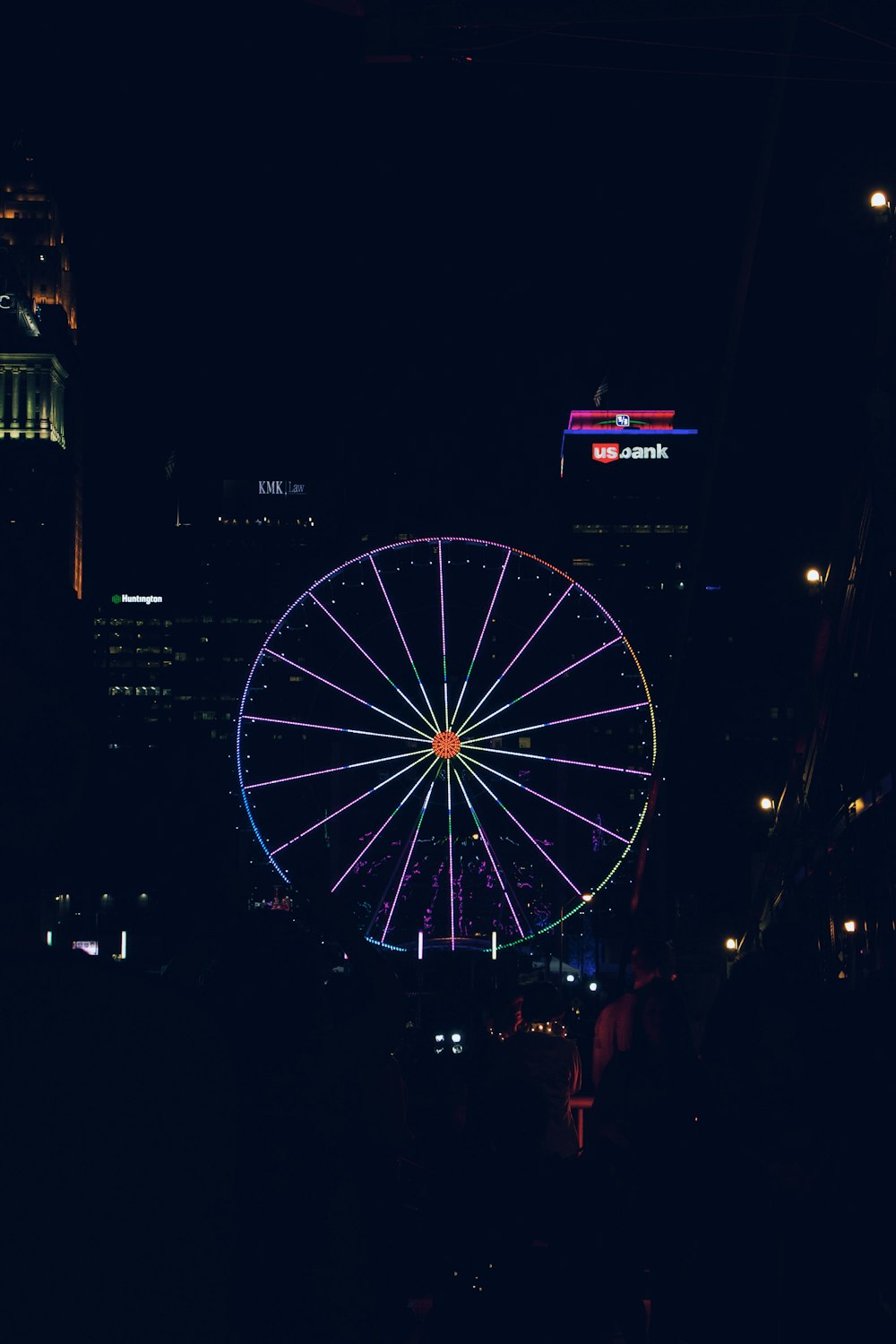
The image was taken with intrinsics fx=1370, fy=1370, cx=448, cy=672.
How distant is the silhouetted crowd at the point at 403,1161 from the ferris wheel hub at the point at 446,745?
1525cm

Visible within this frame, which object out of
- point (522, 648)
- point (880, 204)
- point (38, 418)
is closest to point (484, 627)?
point (522, 648)

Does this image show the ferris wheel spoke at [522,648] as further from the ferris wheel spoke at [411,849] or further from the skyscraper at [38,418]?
the skyscraper at [38,418]

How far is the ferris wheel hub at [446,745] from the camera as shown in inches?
942

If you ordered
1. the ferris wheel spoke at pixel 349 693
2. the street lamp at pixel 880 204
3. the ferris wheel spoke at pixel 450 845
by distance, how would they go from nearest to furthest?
the street lamp at pixel 880 204 < the ferris wheel spoke at pixel 450 845 < the ferris wheel spoke at pixel 349 693

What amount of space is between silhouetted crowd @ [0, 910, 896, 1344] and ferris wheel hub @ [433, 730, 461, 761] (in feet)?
50.0

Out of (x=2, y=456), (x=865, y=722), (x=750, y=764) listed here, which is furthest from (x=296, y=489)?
(x=865, y=722)

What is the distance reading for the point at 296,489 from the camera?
5947 cm

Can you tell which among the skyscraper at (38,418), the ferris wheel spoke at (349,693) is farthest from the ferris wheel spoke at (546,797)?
Result: the skyscraper at (38,418)

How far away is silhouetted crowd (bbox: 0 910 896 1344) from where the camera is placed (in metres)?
1.74

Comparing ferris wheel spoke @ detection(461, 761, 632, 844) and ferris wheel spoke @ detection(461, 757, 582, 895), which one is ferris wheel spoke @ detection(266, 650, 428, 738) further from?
ferris wheel spoke @ detection(461, 761, 632, 844)

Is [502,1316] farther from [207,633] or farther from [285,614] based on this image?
[207,633]

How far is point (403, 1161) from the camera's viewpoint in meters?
6.02

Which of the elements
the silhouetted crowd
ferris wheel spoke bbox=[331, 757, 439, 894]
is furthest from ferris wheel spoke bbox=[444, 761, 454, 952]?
the silhouetted crowd

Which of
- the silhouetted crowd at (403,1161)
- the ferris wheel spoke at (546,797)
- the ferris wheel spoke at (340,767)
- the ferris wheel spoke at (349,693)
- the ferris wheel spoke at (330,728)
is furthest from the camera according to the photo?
the ferris wheel spoke at (349,693)
